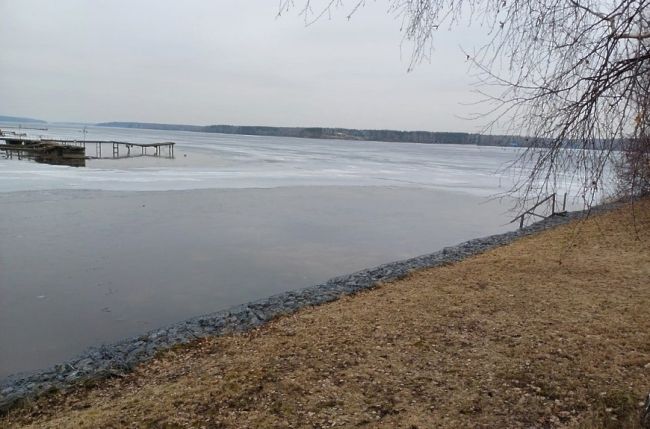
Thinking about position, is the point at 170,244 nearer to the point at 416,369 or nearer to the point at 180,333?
the point at 180,333

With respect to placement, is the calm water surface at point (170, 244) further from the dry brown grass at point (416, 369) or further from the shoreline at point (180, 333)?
the dry brown grass at point (416, 369)

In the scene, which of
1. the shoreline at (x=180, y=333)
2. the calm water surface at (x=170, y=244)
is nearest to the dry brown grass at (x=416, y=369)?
the shoreline at (x=180, y=333)

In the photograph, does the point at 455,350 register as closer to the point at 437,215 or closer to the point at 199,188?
the point at 437,215

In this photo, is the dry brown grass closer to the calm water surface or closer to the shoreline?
the shoreline

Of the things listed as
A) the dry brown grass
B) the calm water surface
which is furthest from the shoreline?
the calm water surface

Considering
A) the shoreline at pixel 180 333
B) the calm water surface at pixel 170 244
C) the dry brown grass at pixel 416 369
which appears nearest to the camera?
the dry brown grass at pixel 416 369

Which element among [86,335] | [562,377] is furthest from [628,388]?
[86,335]

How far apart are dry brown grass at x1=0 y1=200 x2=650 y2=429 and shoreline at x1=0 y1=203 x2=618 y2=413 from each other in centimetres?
37

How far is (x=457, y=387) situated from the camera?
4664mm

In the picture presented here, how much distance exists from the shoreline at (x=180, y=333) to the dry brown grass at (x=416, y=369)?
0.37 meters

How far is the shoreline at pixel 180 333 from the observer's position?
19.9 feet

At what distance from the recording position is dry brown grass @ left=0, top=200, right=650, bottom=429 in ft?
13.9

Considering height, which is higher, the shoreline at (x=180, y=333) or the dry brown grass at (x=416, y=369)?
the dry brown grass at (x=416, y=369)

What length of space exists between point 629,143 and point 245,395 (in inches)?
159
